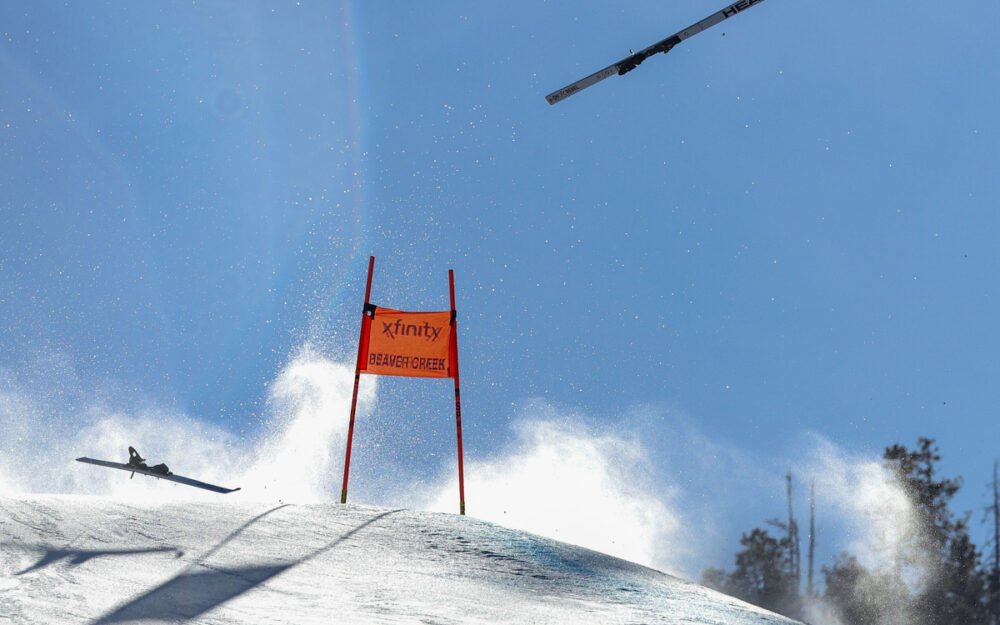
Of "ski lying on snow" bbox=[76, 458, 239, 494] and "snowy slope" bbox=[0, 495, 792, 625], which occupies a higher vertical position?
"ski lying on snow" bbox=[76, 458, 239, 494]

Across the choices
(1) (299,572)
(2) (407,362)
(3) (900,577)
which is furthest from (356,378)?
(3) (900,577)

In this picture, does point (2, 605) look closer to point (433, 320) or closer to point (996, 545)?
point (433, 320)

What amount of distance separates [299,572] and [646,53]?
30.0 feet

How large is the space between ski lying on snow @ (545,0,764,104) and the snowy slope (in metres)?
7.23

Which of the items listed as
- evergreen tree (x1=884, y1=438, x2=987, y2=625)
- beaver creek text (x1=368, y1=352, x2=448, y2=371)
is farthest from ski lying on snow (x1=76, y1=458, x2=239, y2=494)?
evergreen tree (x1=884, y1=438, x2=987, y2=625)

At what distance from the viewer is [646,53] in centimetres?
1234

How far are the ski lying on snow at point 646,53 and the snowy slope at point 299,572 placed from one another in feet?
23.7

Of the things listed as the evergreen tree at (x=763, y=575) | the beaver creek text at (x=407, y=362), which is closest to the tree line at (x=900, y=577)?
the evergreen tree at (x=763, y=575)

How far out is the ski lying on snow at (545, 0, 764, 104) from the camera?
12.2m

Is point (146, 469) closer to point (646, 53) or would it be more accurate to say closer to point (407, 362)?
point (407, 362)

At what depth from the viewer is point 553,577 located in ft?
23.2

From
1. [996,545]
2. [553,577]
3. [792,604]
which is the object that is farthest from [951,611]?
[553,577]

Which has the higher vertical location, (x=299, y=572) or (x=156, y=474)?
(x=156, y=474)

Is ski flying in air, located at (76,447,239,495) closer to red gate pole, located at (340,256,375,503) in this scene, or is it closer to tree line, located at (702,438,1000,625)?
red gate pole, located at (340,256,375,503)
